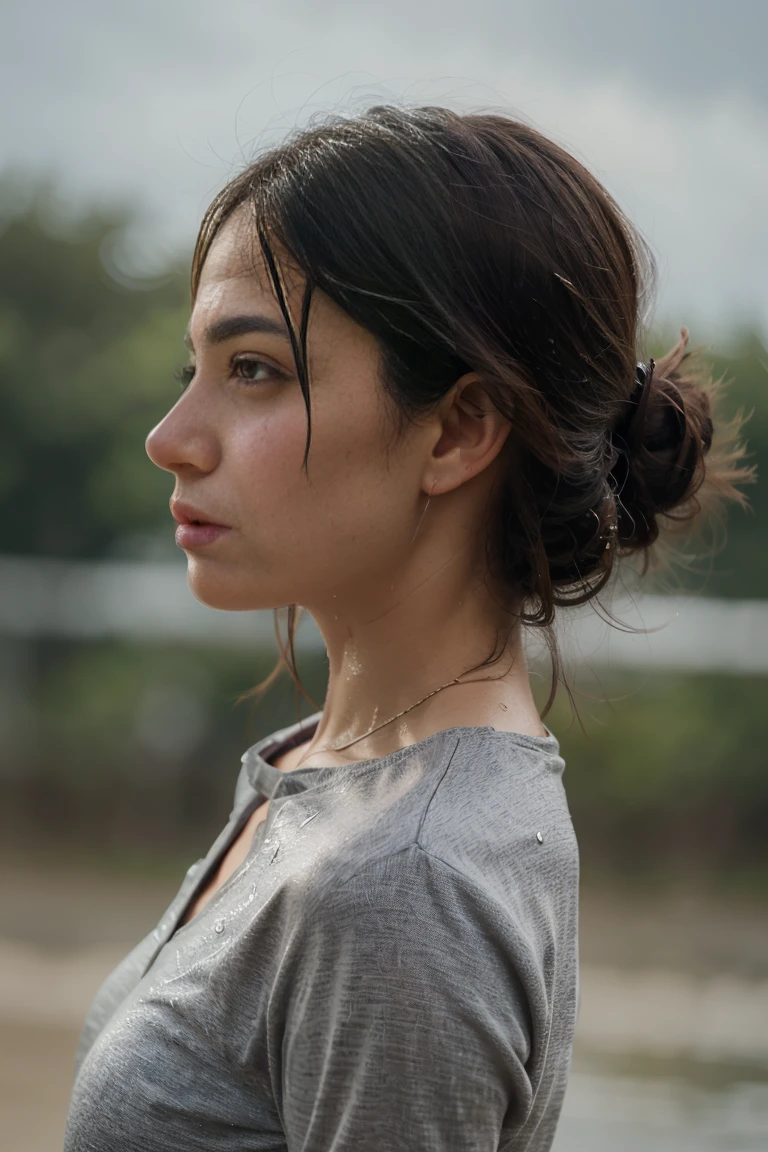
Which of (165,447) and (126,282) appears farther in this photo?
(126,282)

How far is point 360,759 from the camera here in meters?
0.87

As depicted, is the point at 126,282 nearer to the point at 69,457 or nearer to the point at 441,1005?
the point at 69,457

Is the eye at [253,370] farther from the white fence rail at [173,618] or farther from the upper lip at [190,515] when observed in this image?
the white fence rail at [173,618]

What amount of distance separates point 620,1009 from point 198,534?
202 centimetres

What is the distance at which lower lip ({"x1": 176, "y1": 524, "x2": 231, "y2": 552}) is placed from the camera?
2.72 ft

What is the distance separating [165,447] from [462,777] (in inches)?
12.4

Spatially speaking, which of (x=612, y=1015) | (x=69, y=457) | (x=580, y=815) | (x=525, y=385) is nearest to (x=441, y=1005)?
(x=525, y=385)

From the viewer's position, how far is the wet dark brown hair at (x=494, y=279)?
772 millimetres

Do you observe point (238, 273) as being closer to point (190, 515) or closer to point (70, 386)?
point (190, 515)

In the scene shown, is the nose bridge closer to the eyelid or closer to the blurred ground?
the eyelid

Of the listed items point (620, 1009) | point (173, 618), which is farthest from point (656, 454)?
point (173, 618)

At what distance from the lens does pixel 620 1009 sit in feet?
8.19

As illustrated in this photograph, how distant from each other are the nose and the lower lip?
0.14 ft

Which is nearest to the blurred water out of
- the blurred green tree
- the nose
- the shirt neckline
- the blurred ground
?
the blurred ground
